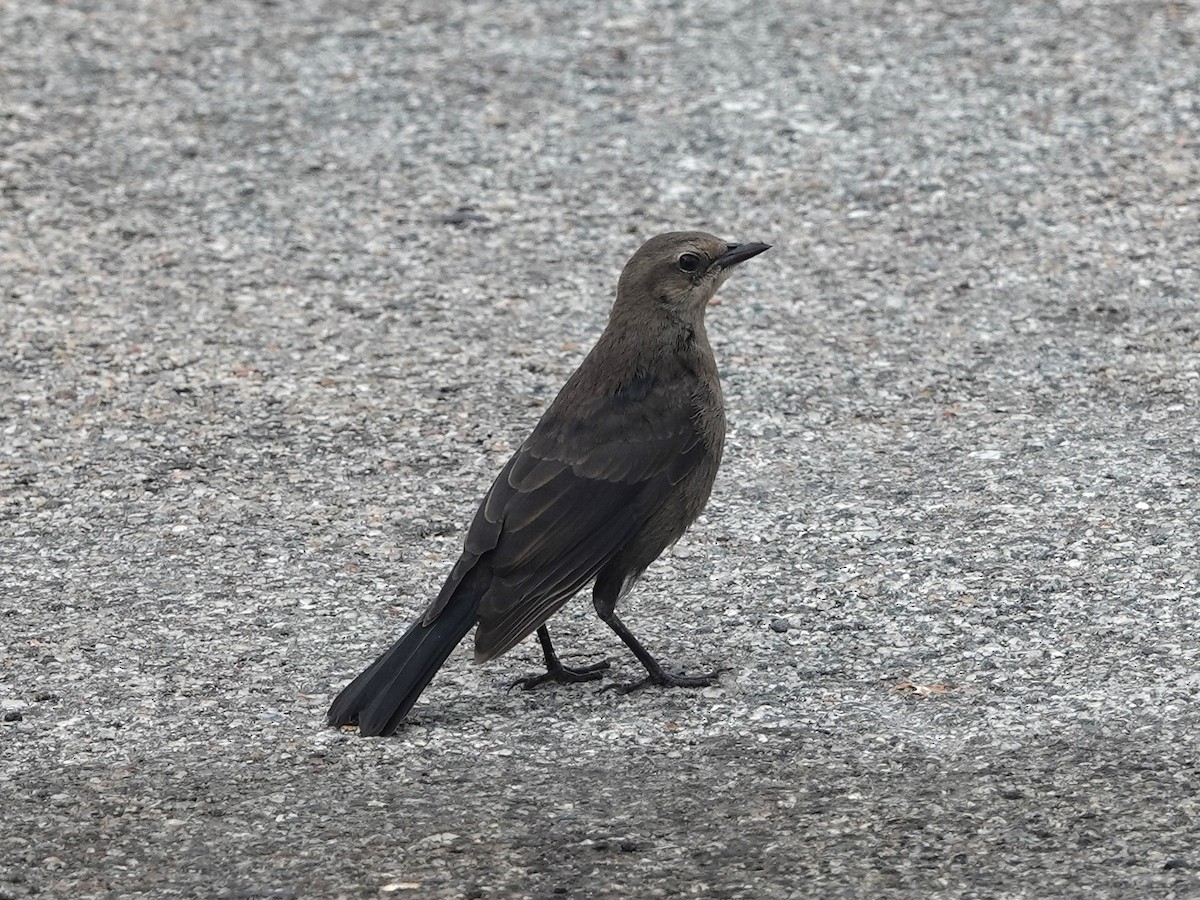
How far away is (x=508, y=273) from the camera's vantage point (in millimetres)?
9062

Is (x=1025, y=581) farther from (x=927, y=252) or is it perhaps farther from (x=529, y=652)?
(x=927, y=252)

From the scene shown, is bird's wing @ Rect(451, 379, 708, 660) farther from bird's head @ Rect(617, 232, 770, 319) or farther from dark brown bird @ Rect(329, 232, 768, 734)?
bird's head @ Rect(617, 232, 770, 319)

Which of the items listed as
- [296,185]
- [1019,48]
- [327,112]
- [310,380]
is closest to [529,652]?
[310,380]

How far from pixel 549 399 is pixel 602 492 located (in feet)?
7.17

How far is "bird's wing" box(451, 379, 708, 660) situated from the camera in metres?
5.53

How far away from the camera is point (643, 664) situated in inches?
231

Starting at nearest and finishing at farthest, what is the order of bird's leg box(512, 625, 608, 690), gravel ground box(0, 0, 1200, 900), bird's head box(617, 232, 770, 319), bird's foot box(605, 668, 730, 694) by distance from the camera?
gravel ground box(0, 0, 1200, 900) < bird's foot box(605, 668, 730, 694) < bird's leg box(512, 625, 608, 690) < bird's head box(617, 232, 770, 319)

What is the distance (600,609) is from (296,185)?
4.72 meters

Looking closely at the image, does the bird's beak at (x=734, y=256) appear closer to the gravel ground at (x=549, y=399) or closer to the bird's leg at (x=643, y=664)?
the gravel ground at (x=549, y=399)

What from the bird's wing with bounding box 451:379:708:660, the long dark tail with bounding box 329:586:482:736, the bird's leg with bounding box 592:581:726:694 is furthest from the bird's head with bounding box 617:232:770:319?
the long dark tail with bounding box 329:586:482:736

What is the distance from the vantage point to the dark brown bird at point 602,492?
548cm

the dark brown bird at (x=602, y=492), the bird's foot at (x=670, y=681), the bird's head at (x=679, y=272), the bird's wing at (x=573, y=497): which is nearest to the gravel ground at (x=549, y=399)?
the bird's foot at (x=670, y=681)

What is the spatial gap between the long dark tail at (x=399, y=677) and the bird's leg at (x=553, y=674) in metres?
0.45

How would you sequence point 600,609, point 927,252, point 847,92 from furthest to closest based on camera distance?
point 847,92, point 927,252, point 600,609
